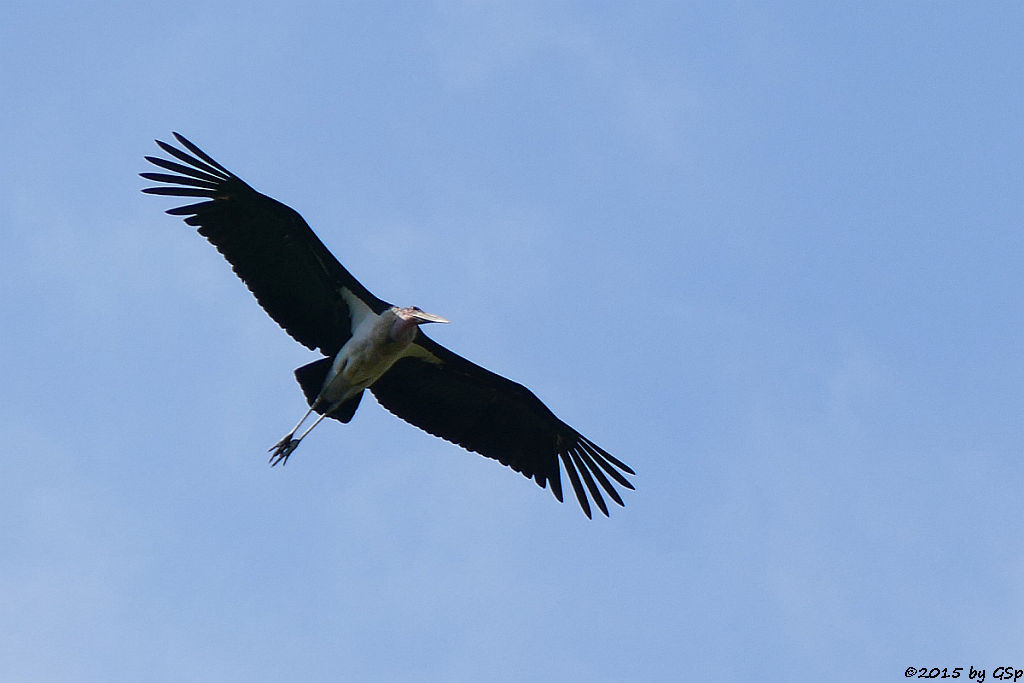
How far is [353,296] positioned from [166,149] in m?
2.71

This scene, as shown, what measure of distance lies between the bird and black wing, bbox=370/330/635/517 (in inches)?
0.5

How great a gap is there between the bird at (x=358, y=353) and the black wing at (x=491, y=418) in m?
0.01

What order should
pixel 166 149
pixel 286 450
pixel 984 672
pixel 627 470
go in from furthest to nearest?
pixel 627 470
pixel 286 450
pixel 166 149
pixel 984 672

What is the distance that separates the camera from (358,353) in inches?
698

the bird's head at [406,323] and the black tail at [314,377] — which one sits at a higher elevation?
the bird's head at [406,323]

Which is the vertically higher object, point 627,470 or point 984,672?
point 627,470

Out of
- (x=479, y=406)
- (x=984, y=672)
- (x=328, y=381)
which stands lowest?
(x=984, y=672)

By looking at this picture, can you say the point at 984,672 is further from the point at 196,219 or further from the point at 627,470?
the point at 196,219

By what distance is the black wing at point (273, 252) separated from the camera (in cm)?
1719

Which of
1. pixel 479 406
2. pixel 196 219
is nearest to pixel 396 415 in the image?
pixel 479 406

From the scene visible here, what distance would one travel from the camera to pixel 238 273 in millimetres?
17625

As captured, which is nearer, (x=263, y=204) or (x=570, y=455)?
(x=263, y=204)

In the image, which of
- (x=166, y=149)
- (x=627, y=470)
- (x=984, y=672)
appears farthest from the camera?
(x=627, y=470)

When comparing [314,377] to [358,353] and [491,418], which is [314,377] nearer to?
[358,353]
